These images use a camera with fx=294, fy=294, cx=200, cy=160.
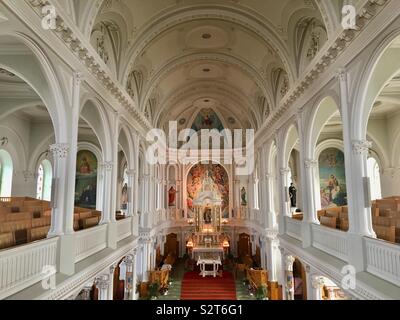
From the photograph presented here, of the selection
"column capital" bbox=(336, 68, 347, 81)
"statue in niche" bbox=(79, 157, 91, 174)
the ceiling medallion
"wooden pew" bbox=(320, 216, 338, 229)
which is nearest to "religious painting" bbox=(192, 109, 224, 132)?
the ceiling medallion

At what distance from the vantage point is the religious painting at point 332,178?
21375 mm

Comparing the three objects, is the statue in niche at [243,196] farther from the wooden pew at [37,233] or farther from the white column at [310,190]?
the wooden pew at [37,233]

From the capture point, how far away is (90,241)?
905 centimetres

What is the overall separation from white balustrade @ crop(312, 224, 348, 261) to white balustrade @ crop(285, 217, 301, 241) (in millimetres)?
1563

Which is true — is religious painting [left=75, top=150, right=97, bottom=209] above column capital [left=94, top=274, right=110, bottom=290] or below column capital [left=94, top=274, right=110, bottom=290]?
above

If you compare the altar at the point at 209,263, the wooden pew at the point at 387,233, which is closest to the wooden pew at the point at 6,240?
the wooden pew at the point at 387,233

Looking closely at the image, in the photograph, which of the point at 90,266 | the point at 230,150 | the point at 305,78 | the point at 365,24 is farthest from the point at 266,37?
the point at 230,150

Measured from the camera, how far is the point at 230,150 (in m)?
25.2

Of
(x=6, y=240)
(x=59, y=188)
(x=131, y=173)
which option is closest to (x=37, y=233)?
(x=6, y=240)

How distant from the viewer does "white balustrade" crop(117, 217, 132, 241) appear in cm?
1211

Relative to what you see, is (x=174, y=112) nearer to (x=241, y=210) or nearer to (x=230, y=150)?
(x=230, y=150)

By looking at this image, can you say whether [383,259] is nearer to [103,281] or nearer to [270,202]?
[103,281]

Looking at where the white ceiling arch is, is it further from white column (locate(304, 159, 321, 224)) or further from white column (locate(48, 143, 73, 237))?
white column (locate(48, 143, 73, 237))

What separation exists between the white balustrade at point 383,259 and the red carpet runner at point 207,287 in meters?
10.1
